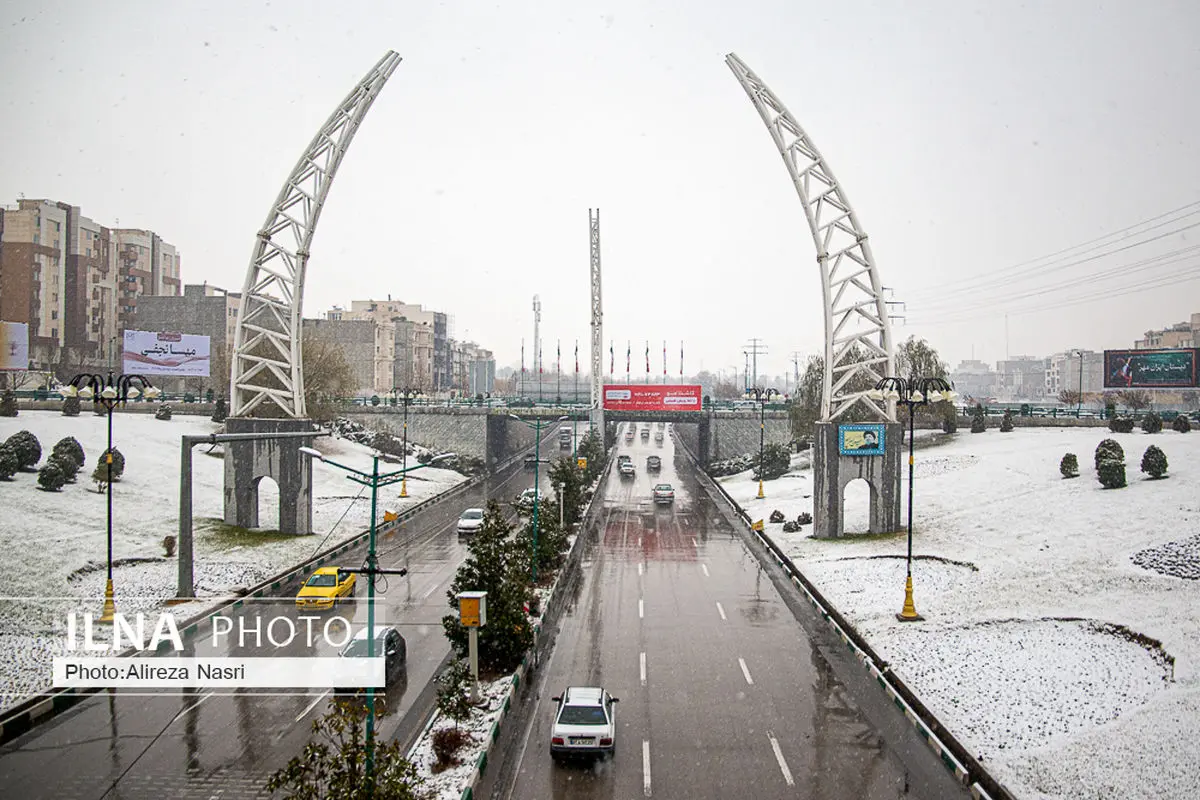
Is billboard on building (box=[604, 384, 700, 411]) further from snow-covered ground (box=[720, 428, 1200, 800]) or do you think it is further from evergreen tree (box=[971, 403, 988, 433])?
snow-covered ground (box=[720, 428, 1200, 800])

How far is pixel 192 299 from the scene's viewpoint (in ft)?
284

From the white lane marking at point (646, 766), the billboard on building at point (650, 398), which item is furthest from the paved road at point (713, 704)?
the billboard on building at point (650, 398)

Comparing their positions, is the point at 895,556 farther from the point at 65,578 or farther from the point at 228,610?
the point at 65,578

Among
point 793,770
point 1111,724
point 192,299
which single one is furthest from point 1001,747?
point 192,299

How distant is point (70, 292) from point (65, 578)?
172 ft

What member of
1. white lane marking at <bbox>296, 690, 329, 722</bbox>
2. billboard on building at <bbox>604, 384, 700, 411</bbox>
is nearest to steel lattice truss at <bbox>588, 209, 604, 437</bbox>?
billboard on building at <bbox>604, 384, 700, 411</bbox>

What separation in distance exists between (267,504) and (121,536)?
420 inches

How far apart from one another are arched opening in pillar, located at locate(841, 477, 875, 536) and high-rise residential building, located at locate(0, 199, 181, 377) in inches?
2214

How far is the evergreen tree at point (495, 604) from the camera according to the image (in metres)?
19.7

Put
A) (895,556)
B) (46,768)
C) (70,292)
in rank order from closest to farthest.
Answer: (46,768)
(895,556)
(70,292)

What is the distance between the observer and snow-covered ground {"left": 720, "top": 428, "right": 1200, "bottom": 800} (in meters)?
14.8

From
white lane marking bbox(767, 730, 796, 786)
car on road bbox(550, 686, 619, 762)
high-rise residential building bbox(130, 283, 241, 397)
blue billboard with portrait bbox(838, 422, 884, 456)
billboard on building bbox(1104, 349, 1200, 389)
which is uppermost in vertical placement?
high-rise residential building bbox(130, 283, 241, 397)

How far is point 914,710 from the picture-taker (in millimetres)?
17656

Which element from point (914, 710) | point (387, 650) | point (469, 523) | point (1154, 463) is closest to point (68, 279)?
point (469, 523)
